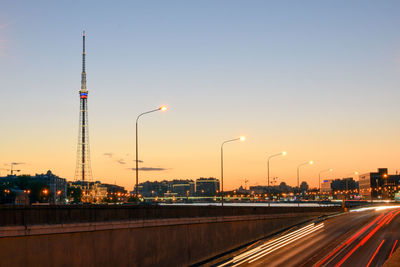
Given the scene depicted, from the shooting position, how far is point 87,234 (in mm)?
28312

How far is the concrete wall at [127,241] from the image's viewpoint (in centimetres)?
2355

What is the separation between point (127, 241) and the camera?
32.1m

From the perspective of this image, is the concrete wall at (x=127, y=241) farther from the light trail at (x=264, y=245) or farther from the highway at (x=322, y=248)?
the light trail at (x=264, y=245)

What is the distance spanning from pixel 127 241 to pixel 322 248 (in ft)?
78.2

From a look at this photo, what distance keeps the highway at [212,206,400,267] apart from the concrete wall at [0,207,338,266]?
2289mm

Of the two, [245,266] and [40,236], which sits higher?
[40,236]

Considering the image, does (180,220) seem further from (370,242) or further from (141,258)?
(370,242)

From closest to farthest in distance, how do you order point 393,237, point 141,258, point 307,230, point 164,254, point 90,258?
point 90,258 → point 141,258 → point 164,254 → point 393,237 → point 307,230

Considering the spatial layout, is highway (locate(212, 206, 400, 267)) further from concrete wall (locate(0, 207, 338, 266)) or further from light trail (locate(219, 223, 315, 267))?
concrete wall (locate(0, 207, 338, 266))

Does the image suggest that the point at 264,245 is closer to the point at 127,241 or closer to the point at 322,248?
the point at 322,248

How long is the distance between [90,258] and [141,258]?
6000 mm

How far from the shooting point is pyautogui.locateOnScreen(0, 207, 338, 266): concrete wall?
23547 millimetres

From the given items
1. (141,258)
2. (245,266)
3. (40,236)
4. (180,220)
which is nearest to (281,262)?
(245,266)

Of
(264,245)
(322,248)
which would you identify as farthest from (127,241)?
(322,248)
